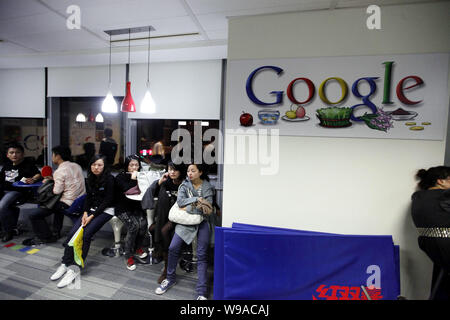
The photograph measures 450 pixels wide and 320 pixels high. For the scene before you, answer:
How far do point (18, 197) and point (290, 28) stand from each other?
4.59 meters

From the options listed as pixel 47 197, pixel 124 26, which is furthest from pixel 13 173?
pixel 124 26

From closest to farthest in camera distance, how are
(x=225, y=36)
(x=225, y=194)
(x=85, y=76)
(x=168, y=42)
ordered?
(x=225, y=194) < (x=225, y=36) < (x=168, y=42) < (x=85, y=76)

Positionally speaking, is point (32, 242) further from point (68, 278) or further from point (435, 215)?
point (435, 215)

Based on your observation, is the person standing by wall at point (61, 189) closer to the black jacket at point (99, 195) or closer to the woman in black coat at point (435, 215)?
the black jacket at point (99, 195)

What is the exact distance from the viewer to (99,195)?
9.96ft

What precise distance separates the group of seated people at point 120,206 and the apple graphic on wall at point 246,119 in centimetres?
71

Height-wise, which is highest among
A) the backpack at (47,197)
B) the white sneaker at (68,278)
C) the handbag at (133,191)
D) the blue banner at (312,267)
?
the handbag at (133,191)

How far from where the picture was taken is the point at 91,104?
→ 4602 mm

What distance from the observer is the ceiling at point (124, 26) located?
2256 mm

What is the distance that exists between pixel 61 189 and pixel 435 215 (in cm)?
422

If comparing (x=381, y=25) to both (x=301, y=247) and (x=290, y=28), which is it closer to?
(x=290, y=28)

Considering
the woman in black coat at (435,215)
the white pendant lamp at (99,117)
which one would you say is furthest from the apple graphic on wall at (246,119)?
the white pendant lamp at (99,117)

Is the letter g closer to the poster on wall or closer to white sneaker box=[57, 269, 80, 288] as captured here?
the poster on wall
